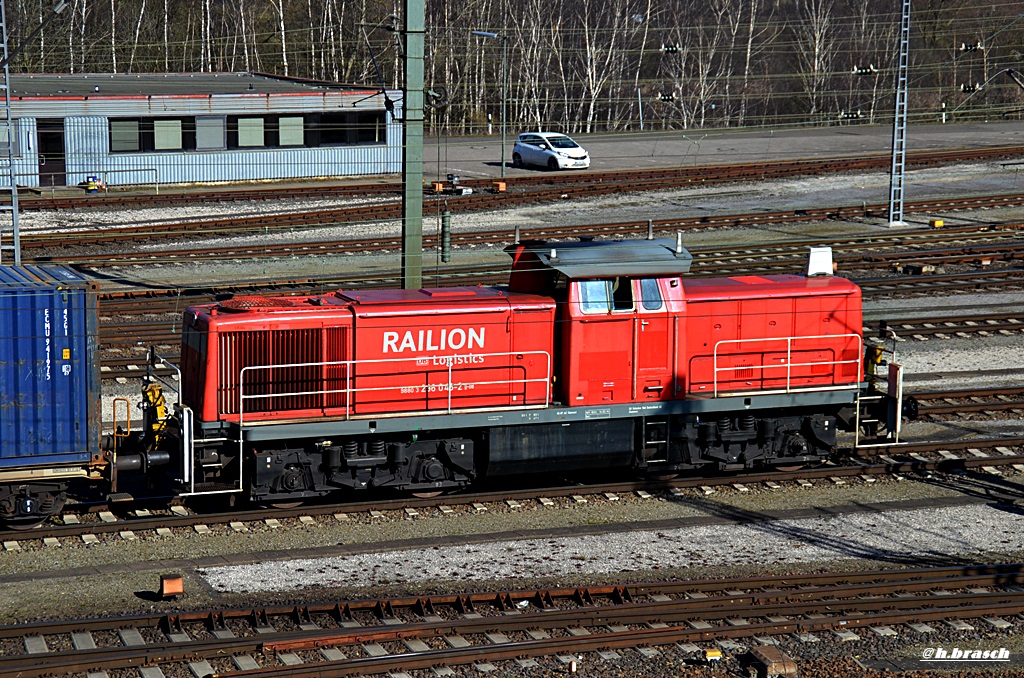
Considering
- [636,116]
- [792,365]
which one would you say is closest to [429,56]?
[636,116]

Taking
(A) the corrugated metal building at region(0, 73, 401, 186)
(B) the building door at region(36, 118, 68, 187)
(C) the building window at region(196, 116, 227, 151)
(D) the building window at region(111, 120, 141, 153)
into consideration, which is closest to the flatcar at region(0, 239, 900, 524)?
(A) the corrugated metal building at region(0, 73, 401, 186)

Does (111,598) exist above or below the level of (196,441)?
below

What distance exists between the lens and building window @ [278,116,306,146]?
45219 millimetres

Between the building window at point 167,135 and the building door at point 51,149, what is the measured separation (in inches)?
122

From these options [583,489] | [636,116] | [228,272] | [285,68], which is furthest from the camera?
[636,116]

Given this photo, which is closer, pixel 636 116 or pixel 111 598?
pixel 111 598

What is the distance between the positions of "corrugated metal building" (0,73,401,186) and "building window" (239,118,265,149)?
4cm

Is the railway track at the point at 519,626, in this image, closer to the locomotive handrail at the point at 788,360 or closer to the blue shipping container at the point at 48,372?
the blue shipping container at the point at 48,372

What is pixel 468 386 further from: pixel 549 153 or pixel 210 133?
pixel 210 133

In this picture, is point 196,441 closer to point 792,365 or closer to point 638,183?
point 792,365

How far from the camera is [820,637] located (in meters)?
12.6

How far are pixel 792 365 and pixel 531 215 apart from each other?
65.6 feet

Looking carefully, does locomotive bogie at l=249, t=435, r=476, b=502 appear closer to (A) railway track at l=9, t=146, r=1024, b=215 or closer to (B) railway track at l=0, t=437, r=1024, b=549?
(B) railway track at l=0, t=437, r=1024, b=549

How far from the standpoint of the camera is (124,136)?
1713 inches
